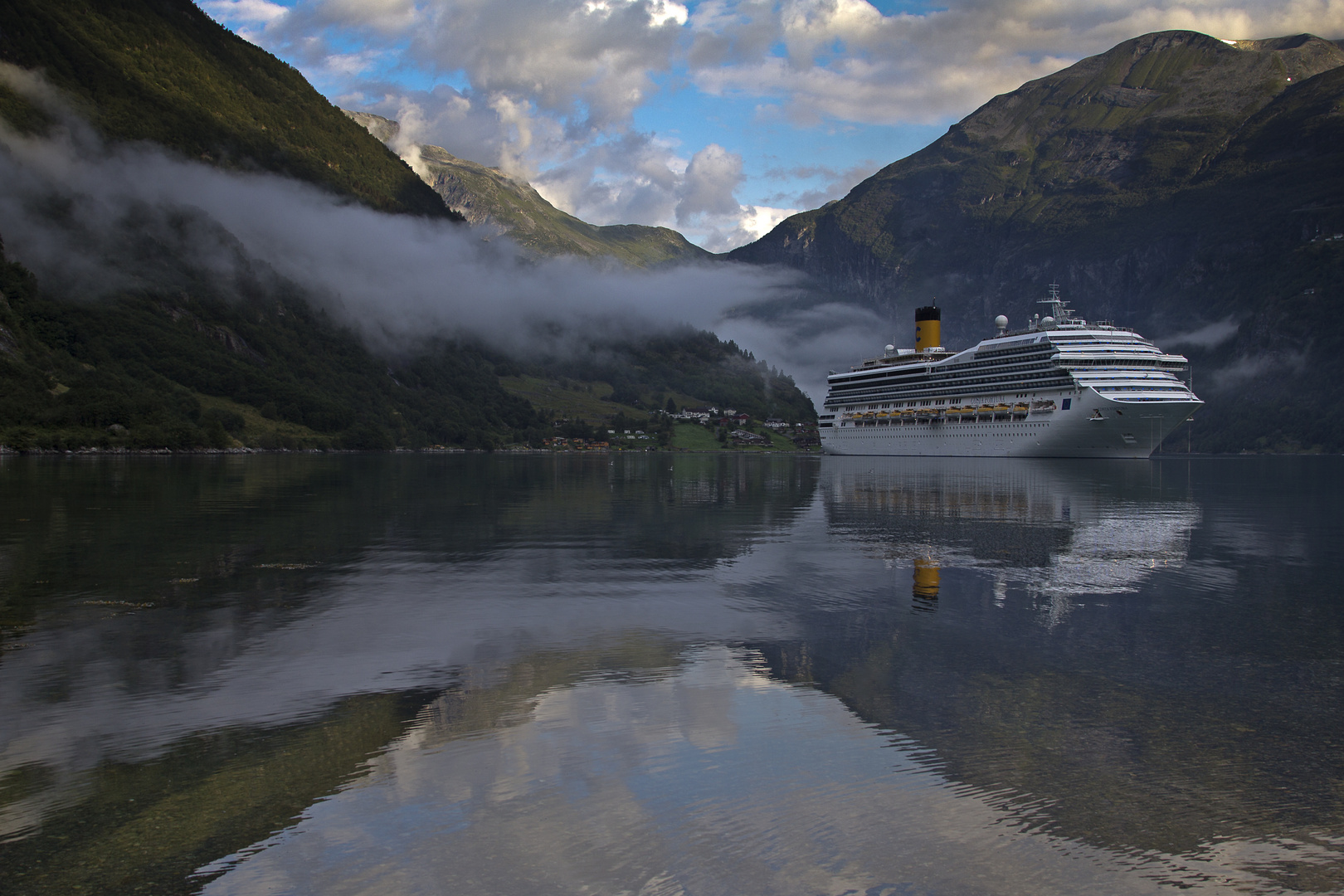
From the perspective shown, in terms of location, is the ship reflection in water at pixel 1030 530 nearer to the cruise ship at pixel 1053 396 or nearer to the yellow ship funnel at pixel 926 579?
the yellow ship funnel at pixel 926 579

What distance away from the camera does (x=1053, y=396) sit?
481 ft

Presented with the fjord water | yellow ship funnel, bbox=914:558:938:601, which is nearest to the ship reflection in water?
yellow ship funnel, bbox=914:558:938:601

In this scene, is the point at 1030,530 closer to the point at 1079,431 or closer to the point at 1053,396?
the point at 1079,431

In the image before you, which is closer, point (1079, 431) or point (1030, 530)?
point (1030, 530)

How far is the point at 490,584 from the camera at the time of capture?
2500 cm

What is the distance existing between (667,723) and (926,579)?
15.6 metres

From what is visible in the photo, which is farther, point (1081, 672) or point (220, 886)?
point (1081, 672)

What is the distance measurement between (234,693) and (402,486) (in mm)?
63531

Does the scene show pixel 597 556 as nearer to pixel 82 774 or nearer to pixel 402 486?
pixel 82 774

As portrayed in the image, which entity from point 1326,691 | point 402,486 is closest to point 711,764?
point 1326,691

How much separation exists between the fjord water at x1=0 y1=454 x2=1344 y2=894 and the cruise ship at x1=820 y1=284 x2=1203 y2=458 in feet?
395

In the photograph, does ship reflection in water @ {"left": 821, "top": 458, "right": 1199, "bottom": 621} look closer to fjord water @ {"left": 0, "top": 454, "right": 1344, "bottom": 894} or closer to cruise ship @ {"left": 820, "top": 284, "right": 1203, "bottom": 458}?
fjord water @ {"left": 0, "top": 454, "right": 1344, "bottom": 894}

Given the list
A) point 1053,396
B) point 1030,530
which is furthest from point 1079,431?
point 1030,530

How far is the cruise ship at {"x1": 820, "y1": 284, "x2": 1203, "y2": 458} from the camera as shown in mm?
138375
